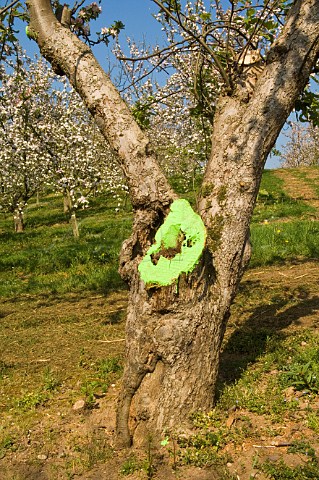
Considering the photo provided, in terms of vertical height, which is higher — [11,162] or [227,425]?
[11,162]

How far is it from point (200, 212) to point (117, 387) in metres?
1.81

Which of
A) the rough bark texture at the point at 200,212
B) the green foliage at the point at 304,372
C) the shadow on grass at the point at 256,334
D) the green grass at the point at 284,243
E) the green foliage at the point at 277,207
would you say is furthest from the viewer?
the green foliage at the point at 277,207

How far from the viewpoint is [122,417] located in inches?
139

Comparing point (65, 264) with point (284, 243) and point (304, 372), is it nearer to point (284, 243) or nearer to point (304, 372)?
point (284, 243)

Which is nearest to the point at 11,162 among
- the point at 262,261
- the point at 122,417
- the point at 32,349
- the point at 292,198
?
the point at 292,198

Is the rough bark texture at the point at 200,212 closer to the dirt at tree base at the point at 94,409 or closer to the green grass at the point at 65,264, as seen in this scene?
the dirt at tree base at the point at 94,409

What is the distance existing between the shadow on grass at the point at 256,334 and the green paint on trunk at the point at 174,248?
130 centimetres

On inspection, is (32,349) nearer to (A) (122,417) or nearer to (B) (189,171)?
(A) (122,417)

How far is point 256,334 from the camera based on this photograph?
204 inches

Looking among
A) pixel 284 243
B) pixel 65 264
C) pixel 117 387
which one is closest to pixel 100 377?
pixel 117 387

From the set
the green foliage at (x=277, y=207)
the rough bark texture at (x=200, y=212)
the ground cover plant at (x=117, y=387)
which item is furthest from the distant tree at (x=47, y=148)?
the rough bark texture at (x=200, y=212)

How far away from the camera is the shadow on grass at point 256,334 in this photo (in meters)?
4.42

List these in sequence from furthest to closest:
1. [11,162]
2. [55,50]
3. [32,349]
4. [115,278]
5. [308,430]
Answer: [11,162]
[115,278]
[32,349]
[55,50]
[308,430]

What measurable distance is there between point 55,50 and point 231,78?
1521 millimetres
